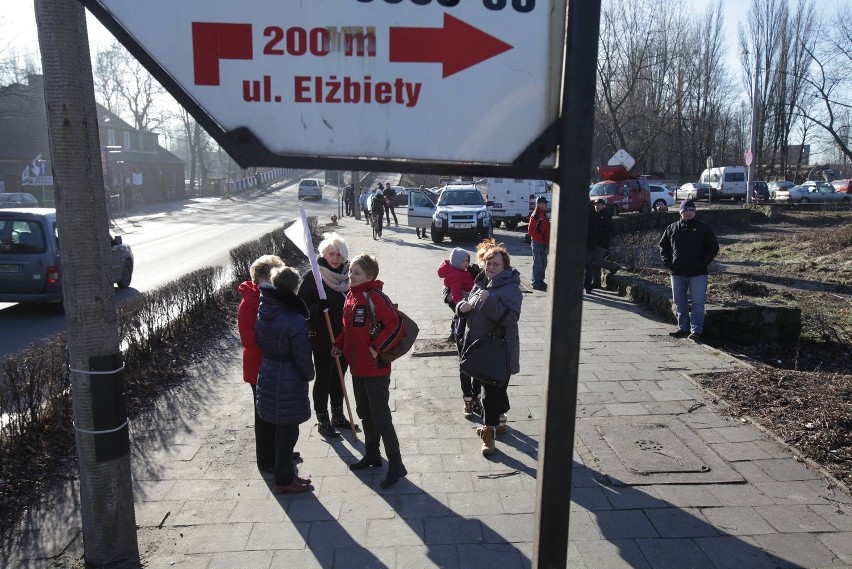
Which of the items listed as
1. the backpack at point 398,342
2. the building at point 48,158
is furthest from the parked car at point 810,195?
the backpack at point 398,342

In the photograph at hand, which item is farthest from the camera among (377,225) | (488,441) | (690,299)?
(377,225)

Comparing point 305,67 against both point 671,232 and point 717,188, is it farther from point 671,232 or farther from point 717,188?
point 717,188

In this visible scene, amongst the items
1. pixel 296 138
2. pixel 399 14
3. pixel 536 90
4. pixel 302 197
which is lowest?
pixel 302 197

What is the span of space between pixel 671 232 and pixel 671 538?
Answer: 19.4 ft

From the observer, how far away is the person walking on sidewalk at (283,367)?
4.61 m

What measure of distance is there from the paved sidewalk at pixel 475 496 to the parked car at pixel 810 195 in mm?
44467

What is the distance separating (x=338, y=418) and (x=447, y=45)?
4480 mm

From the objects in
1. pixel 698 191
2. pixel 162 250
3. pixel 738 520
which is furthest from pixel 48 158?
pixel 738 520

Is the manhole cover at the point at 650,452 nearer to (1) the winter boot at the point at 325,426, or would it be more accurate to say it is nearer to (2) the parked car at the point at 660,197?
(1) the winter boot at the point at 325,426

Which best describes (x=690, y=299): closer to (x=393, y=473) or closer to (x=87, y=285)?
(x=393, y=473)

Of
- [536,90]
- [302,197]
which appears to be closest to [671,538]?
[536,90]

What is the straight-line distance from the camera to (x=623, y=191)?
103 feet

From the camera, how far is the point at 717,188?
48.9 metres

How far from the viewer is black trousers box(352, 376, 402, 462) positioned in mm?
4875
